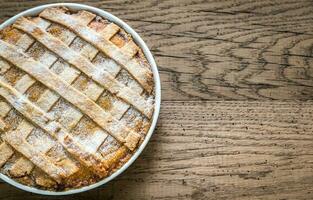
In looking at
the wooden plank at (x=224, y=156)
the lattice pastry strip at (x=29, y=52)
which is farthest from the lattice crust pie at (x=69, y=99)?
the wooden plank at (x=224, y=156)

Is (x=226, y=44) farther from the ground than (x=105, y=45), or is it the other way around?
(x=105, y=45)

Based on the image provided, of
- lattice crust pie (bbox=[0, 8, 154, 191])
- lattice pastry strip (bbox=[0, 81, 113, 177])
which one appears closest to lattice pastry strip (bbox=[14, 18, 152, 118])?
→ lattice crust pie (bbox=[0, 8, 154, 191])

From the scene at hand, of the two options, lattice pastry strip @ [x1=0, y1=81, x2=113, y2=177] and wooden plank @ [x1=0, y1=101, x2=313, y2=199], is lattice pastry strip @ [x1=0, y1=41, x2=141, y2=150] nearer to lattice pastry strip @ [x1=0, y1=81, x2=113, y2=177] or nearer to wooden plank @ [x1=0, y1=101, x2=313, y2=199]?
lattice pastry strip @ [x1=0, y1=81, x2=113, y2=177]

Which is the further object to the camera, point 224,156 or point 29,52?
point 224,156

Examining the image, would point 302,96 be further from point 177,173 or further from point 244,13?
point 177,173

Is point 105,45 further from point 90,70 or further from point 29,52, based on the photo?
point 29,52

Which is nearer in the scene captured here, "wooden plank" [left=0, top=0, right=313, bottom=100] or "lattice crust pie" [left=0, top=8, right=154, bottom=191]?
"lattice crust pie" [left=0, top=8, right=154, bottom=191]

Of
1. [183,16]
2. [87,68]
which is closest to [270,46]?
[183,16]

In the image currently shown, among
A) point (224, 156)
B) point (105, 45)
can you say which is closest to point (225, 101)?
point (224, 156)
